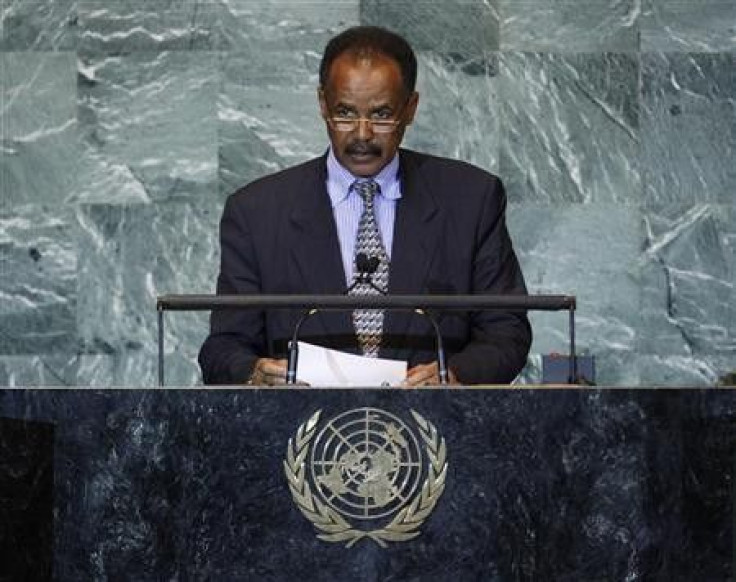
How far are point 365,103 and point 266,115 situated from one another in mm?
2548

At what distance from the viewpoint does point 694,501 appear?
385cm

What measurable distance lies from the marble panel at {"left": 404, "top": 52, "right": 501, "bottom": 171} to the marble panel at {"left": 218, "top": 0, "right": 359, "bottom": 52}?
1.27ft

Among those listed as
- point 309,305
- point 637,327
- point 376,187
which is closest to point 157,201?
point 637,327

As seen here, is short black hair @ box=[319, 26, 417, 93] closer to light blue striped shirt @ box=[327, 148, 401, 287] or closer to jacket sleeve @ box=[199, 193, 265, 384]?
light blue striped shirt @ box=[327, 148, 401, 287]

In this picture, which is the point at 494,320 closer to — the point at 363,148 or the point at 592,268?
the point at 363,148

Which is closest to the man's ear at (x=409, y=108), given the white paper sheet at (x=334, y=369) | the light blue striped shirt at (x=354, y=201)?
the light blue striped shirt at (x=354, y=201)

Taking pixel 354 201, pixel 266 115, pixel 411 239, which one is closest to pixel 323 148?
pixel 266 115

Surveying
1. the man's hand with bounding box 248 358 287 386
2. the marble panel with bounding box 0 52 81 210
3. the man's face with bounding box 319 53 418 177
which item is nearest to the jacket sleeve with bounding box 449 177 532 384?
the man's face with bounding box 319 53 418 177

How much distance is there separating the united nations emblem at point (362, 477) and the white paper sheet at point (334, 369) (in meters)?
0.38

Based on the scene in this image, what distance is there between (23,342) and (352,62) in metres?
2.91

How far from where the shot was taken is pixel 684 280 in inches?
294

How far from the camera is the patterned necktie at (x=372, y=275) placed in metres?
4.90

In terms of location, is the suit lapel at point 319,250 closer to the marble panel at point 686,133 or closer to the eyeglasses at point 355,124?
the eyeglasses at point 355,124

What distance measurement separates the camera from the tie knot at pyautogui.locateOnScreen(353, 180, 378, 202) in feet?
16.6
